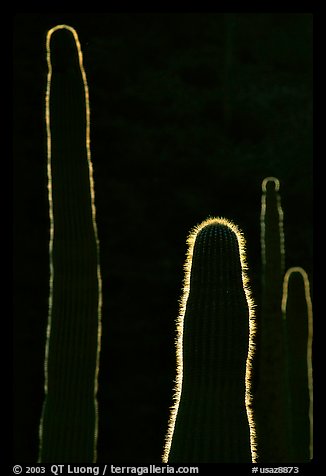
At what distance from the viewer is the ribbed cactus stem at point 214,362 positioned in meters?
2.01

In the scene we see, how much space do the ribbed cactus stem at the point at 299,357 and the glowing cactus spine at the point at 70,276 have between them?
1288mm

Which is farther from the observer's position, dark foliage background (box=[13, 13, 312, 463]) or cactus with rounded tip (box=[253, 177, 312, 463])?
dark foliage background (box=[13, 13, 312, 463])

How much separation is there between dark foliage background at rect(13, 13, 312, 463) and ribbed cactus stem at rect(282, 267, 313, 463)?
2749mm

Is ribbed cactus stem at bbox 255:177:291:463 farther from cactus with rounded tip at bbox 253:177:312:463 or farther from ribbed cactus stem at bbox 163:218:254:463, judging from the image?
ribbed cactus stem at bbox 163:218:254:463

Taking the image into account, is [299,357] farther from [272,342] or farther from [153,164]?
[153,164]

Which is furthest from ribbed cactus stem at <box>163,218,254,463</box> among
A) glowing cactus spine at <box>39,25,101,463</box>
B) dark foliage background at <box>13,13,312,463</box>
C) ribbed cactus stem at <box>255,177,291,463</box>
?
dark foliage background at <box>13,13,312,463</box>

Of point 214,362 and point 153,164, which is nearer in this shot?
point 214,362

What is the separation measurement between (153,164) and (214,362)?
558 centimetres

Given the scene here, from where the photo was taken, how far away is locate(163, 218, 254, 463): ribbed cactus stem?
2.01m

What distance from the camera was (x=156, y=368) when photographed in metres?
6.89

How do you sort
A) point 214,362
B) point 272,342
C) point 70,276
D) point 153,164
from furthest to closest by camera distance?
point 153,164
point 272,342
point 70,276
point 214,362

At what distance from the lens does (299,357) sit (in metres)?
3.88

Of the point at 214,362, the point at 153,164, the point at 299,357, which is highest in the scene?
the point at 153,164

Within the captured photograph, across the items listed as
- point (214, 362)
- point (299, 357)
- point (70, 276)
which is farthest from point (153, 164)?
point (214, 362)
